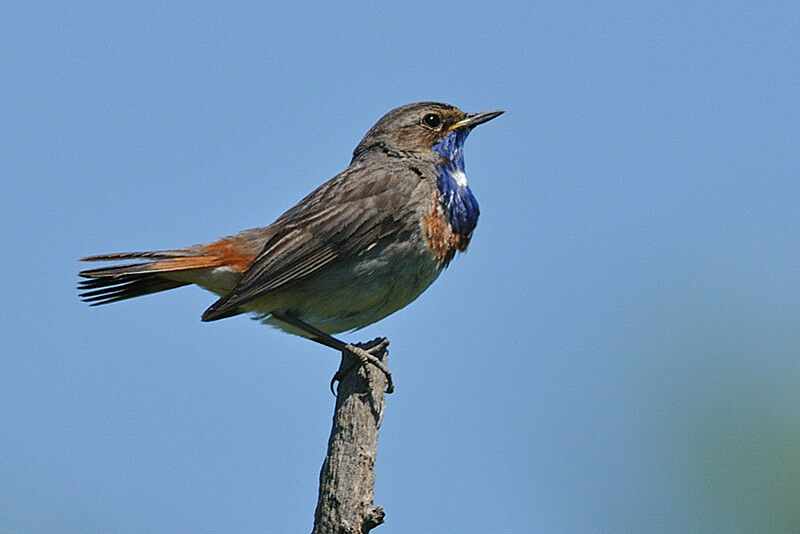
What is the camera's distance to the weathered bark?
5250 millimetres

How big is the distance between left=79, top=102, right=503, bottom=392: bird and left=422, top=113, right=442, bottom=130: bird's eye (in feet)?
2.45

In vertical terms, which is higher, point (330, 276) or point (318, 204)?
point (318, 204)

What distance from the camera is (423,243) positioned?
7.45 metres

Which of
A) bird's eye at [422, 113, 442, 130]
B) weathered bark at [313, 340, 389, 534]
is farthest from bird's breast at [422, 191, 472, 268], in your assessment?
weathered bark at [313, 340, 389, 534]

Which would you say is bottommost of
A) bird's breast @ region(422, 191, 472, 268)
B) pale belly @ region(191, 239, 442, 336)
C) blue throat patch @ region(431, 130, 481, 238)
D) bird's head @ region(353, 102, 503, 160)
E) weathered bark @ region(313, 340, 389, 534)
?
weathered bark @ region(313, 340, 389, 534)

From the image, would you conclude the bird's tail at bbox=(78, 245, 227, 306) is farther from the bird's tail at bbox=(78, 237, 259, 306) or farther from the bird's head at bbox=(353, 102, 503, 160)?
the bird's head at bbox=(353, 102, 503, 160)

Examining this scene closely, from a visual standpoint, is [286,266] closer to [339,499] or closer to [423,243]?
[423,243]

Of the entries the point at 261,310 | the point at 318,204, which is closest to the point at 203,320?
the point at 261,310

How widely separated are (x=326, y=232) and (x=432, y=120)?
166 cm

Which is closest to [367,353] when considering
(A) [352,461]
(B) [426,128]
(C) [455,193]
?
(A) [352,461]

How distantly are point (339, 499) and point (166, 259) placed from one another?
2.78 meters

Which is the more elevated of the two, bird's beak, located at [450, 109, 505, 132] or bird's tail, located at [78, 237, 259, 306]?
bird's beak, located at [450, 109, 505, 132]

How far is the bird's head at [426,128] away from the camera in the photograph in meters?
8.57

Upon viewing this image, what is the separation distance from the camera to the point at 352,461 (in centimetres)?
551
